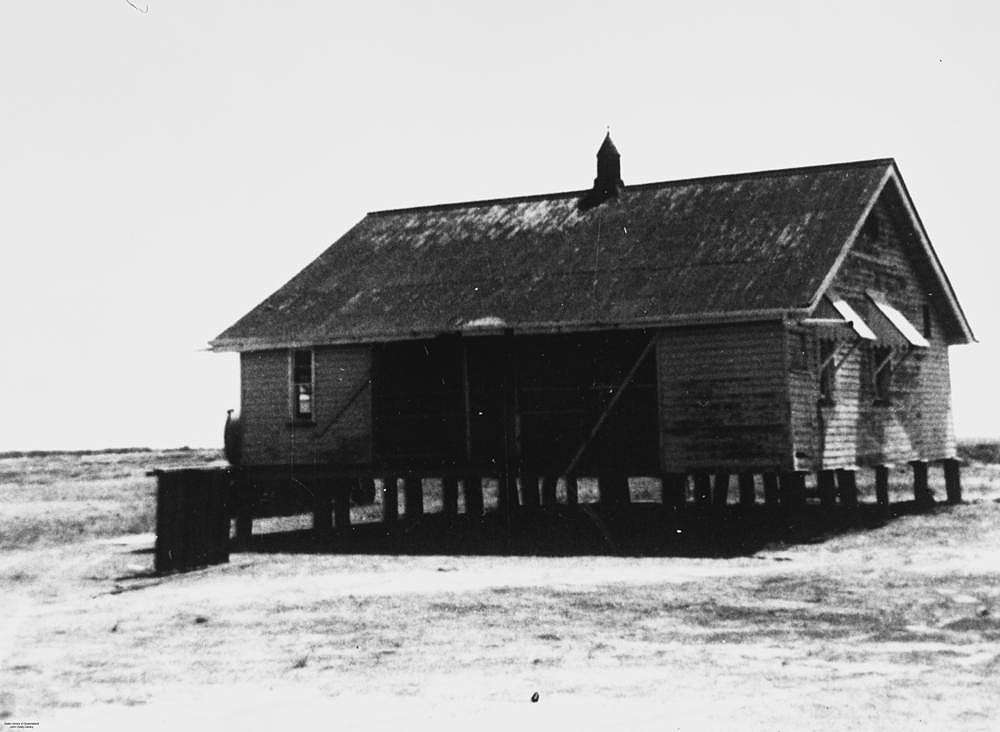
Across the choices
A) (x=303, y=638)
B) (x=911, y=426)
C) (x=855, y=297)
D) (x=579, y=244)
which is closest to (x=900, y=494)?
(x=911, y=426)

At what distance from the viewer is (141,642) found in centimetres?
1246

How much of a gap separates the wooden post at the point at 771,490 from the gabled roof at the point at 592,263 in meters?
4.44

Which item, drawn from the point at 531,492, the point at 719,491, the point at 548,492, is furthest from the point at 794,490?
the point at 548,492

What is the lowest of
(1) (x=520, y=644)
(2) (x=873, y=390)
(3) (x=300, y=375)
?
(1) (x=520, y=644)

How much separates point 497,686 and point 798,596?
228 inches

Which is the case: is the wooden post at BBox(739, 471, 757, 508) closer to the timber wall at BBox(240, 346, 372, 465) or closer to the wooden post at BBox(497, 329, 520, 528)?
the wooden post at BBox(497, 329, 520, 528)

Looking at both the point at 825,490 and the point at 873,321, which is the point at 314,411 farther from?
the point at 873,321

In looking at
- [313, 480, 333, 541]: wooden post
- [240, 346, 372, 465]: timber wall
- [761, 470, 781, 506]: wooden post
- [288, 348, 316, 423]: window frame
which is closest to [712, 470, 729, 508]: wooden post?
[761, 470, 781, 506]: wooden post

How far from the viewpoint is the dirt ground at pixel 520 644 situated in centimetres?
873

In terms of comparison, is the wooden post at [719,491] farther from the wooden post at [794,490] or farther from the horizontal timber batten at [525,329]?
the horizontal timber batten at [525,329]

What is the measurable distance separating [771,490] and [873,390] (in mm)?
3014

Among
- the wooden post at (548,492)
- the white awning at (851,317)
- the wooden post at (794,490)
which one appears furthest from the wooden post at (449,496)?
the white awning at (851,317)

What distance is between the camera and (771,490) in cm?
2773

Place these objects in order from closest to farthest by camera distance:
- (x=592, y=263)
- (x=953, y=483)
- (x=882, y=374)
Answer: (x=592, y=263) < (x=882, y=374) < (x=953, y=483)
